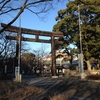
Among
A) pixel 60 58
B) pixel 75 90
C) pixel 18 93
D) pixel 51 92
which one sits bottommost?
pixel 75 90

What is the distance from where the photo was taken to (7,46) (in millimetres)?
44406

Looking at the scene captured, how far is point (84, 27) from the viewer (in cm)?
4259

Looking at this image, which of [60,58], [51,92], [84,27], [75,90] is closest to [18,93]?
[51,92]

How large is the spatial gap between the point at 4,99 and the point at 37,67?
6215cm

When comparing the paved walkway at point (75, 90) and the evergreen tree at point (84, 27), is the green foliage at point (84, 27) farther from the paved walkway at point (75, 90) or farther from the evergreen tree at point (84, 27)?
the paved walkway at point (75, 90)

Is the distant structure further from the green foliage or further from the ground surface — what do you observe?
the ground surface

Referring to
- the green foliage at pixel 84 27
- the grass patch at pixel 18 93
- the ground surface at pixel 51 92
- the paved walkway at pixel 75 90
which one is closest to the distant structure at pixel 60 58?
the green foliage at pixel 84 27

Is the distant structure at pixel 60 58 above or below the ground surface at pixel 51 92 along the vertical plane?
above

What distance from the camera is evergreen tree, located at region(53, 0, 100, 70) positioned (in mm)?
42688

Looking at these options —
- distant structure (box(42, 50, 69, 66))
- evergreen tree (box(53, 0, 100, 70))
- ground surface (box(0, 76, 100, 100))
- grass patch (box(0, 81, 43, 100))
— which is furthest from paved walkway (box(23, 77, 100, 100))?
distant structure (box(42, 50, 69, 66))

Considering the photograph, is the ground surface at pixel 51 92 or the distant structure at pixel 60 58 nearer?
the ground surface at pixel 51 92

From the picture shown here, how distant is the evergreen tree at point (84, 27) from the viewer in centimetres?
4269

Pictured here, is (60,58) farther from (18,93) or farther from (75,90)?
(18,93)

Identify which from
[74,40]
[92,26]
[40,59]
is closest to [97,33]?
[92,26]
